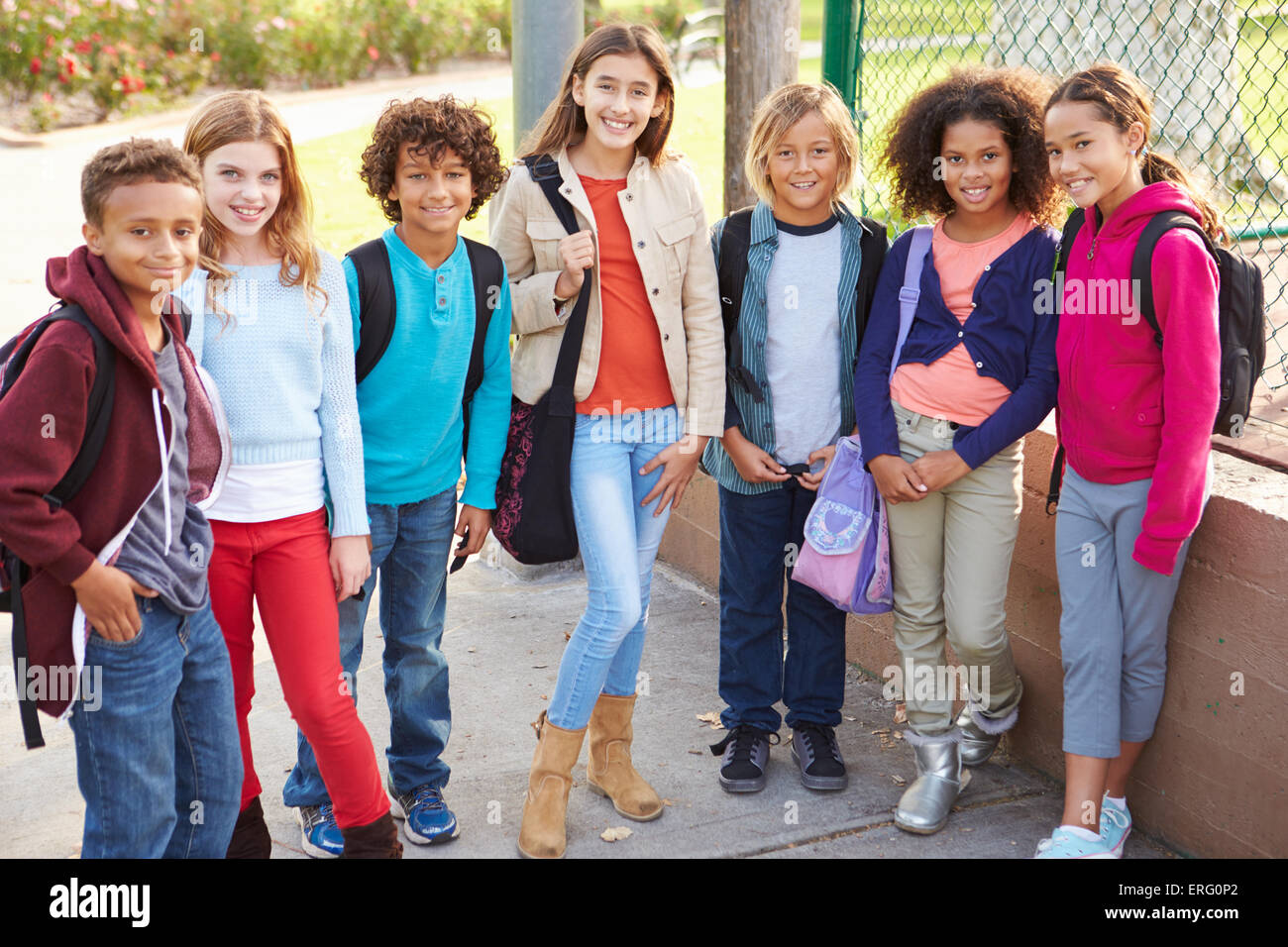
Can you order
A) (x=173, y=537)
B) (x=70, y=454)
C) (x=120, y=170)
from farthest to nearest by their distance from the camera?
(x=173, y=537), (x=120, y=170), (x=70, y=454)

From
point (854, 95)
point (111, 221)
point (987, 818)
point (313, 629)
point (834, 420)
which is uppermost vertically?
point (854, 95)

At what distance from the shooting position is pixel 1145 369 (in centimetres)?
289

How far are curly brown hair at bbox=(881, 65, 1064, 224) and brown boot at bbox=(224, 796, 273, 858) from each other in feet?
7.63

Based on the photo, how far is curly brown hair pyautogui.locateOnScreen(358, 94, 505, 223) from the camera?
2.94 m

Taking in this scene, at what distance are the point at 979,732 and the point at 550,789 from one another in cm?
127

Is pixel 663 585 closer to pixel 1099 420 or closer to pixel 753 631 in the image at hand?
pixel 753 631

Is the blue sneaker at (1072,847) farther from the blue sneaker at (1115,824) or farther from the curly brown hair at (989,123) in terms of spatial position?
the curly brown hair at (989,123)

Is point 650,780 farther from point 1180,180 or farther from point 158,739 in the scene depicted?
point 1180,180

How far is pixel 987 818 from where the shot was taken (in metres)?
3.40

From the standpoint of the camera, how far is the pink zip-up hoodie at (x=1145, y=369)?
2766 mm

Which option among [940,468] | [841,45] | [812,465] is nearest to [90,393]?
[812,465]

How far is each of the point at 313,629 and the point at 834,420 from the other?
59.4 inches

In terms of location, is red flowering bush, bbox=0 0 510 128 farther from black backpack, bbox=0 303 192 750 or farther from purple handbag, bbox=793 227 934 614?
black backpack, bbox=0 303 192 750

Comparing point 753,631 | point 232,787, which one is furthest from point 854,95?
point 232,787
